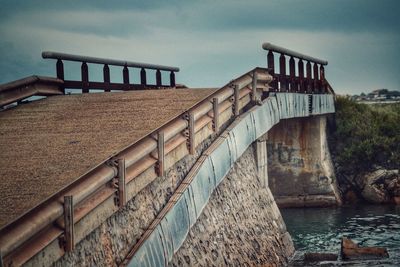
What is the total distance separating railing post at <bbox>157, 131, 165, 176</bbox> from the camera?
11.7 meters

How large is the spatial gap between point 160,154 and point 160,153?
0.02m

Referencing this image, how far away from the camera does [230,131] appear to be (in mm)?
15789

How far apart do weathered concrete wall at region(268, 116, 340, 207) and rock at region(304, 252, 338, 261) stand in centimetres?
1009

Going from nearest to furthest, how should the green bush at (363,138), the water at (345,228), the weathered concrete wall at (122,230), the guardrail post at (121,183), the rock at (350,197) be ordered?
the weathered concrete wall at (122,230) → the guardrail post at (121,183) → the water at (345,228) → the rock at (350,197) → the green bush at (363,138)

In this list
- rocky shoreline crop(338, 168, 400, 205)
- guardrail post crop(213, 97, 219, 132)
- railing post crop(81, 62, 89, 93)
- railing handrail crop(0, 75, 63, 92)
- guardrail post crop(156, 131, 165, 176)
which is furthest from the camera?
rocky shoreline crop(338, 168, 400, 205)

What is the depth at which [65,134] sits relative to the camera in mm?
13086

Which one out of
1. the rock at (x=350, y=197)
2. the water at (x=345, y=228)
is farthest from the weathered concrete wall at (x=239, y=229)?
the rock at (x=350, y=197)

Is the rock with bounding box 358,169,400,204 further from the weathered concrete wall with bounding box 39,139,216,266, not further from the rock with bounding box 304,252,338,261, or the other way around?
the weathered concrete wall with bounding box 39,139,216,266

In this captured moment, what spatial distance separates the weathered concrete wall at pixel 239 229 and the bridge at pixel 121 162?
0.09 m

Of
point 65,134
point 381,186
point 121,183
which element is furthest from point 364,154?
point 121,183

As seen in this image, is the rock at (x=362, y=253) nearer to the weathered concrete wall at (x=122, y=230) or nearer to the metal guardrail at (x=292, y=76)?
the metal guardrail at (x=292, y=76)

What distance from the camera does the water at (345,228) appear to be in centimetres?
2077

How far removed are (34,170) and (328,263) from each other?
10.2 meters

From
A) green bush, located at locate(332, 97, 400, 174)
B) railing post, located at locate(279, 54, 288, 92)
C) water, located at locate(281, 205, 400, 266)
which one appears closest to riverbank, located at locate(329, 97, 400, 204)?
green bush, located at locate(332, 97, 400, 174)
